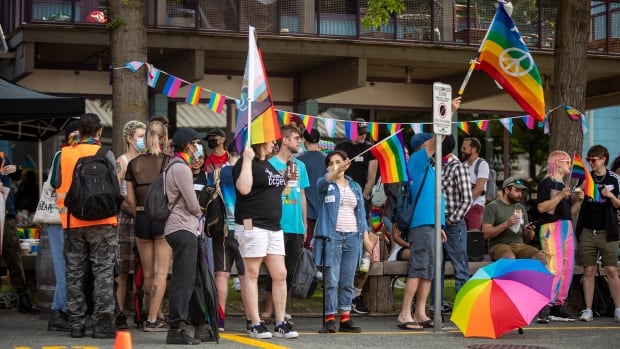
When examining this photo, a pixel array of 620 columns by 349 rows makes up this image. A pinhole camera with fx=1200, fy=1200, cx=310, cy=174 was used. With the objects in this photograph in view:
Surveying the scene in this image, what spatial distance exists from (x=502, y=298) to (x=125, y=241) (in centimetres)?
371

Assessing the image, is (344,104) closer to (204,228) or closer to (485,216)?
(485,216)

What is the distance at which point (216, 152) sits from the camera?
12.8 metres

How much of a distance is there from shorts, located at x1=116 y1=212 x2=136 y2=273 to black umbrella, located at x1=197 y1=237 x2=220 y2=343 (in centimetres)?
144

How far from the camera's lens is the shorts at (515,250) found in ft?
45.9

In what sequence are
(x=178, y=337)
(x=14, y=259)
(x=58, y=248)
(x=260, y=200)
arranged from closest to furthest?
(x=178, y=337)
(x=260, y=200)
(x=58, y=248)
(x=14, y=259)

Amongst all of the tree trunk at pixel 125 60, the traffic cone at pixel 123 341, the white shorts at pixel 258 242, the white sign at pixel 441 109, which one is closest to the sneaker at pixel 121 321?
the white shorts at pixel 258 242

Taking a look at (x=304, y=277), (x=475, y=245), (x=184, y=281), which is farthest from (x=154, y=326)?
(x=475, y=245)

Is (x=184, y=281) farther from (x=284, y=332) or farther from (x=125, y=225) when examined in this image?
(x=125, y=225)

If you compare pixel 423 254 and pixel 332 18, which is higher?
pixel 332 18

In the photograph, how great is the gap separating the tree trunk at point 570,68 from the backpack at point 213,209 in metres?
5.86

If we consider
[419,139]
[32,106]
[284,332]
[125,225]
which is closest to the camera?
[284,332]

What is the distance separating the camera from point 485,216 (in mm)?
14047

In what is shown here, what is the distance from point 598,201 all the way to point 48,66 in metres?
11.5

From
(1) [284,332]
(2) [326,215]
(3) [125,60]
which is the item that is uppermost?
(3) [125,60]
